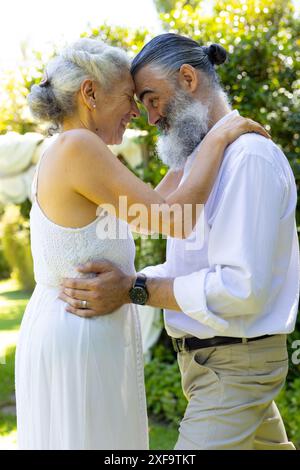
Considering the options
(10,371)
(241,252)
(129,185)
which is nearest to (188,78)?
(129,185)

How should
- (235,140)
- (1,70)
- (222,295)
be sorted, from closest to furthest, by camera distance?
1. (222,295)
2. (235,140)
3. (1,70)

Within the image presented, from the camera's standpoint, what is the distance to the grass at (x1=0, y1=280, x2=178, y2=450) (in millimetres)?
5465

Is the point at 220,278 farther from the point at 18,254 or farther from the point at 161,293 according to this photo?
the point at 18,254

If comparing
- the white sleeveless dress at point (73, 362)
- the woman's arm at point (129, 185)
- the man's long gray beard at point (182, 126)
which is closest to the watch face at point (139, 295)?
the white sleeveless dress at point (73, 362)

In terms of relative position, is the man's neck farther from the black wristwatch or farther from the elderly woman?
the black wristwatch

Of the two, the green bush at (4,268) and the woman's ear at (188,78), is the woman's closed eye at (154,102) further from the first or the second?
the green bush at (4,268)

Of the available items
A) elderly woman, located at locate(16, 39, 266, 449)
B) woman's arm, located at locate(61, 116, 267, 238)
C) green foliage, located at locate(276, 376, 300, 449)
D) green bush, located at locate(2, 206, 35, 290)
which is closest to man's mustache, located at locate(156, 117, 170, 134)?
elderly woman, located at locate(16, 39, 266, 449)

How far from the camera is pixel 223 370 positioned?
2.62 m

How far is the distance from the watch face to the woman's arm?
0.23 m

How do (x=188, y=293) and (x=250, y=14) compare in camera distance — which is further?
(x=250, y=14)

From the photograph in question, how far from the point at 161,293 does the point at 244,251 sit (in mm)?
364

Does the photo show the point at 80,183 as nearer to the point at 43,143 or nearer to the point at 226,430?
the point at 226,430
